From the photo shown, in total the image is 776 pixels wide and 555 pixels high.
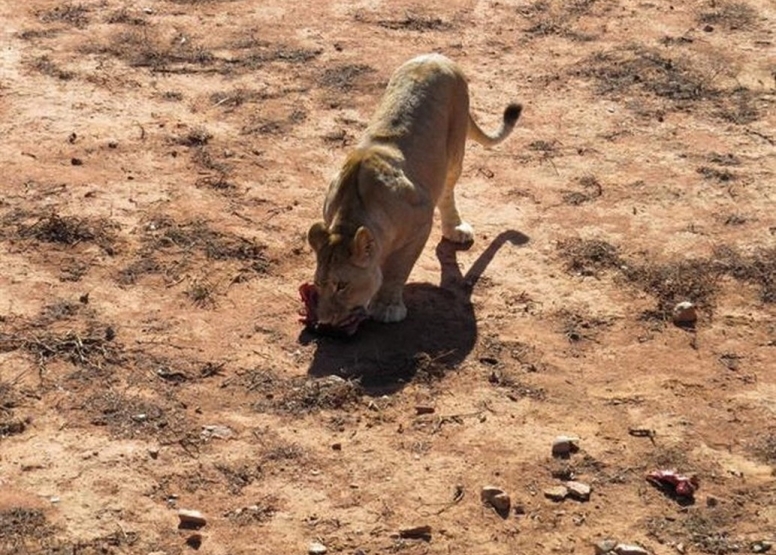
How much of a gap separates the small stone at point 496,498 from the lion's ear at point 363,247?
6.76 ft

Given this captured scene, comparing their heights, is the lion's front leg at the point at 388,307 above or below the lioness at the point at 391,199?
below

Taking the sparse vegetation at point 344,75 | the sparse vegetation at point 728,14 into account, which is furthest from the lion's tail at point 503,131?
the sparse vegetation at point 728,14

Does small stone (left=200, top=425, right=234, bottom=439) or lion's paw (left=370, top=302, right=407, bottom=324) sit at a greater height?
lion's paw (left=370, top=302, right=407, bottom=324)

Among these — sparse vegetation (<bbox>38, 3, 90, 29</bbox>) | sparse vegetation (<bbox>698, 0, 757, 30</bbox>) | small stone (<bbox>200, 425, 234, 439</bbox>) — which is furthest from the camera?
sparse vegetation (<bbox>698, 0, 757, 30</bbox>)

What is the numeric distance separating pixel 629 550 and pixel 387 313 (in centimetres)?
298

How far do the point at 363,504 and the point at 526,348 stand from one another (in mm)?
2265

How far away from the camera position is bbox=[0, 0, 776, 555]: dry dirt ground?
850 centimetres

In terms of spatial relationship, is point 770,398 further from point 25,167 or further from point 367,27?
point 367,27

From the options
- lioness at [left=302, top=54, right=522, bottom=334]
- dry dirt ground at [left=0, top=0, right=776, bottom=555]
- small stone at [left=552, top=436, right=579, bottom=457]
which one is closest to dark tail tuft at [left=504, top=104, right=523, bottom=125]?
dry dirt ground at [left=0, top=0, right=776, bottom=555]

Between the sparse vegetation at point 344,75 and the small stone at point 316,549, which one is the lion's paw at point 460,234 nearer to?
the sparse vegetation at point 344,75

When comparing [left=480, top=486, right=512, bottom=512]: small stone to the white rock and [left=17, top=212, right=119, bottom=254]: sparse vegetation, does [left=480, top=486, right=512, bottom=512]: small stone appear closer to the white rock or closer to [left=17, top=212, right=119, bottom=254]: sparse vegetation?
the white rock

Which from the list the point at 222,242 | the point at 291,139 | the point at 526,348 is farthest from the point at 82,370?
the point at 291,139

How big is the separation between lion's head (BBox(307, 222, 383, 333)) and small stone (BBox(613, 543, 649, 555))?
9.13ft

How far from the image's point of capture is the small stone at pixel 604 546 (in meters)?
8.16
